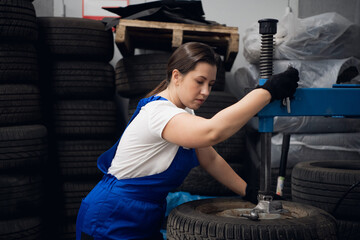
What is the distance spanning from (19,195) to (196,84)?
1.65 metres

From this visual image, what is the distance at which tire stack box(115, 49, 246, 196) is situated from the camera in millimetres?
2904

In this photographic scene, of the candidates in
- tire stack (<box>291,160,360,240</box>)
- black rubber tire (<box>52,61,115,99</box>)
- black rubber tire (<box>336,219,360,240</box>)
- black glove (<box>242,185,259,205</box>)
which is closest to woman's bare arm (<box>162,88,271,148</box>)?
black glove (<box>242,185,259,205</box>)

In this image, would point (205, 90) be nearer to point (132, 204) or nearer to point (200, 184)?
point (132, 204)

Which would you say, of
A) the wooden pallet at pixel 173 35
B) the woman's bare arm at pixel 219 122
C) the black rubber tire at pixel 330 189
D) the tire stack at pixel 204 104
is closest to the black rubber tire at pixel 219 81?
the tire stack at pixel 204 104

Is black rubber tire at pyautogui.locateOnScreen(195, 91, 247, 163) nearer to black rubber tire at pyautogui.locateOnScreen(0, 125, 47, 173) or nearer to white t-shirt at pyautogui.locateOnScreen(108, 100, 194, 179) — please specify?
black rubber tire at pyautogui.locateOnScreen(0, 125, 47, 173)

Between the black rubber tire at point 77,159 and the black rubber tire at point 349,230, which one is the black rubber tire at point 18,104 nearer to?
the black rubber tire at point 77,159

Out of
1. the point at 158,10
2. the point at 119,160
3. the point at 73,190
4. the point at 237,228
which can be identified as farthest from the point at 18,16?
the point at 237,228

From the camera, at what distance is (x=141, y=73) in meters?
2.97

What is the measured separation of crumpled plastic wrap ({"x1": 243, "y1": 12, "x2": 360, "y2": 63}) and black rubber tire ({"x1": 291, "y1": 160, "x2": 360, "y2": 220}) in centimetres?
119

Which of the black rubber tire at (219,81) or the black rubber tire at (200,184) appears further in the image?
the black rubber tire at (219,81)

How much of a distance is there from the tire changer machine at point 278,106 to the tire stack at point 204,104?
5.00 feet

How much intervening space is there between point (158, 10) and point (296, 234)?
6.81ft

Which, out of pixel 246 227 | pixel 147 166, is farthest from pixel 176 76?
pixel 246 227

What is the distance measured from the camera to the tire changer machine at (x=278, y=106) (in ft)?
4.25
